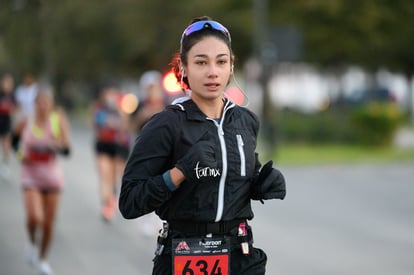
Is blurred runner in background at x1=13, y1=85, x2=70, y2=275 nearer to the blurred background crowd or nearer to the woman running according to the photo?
the blurred background crowd

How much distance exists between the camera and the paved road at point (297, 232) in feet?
32.4

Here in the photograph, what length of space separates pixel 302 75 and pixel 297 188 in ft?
200

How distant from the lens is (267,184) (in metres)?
4.20

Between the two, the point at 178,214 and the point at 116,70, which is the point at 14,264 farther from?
the point at 116,70

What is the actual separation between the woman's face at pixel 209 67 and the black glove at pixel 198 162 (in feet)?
0.85

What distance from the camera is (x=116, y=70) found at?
188ft

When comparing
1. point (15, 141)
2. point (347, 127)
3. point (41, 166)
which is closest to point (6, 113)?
point (15, 141)

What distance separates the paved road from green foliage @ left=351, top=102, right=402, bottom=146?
8093 millimetres

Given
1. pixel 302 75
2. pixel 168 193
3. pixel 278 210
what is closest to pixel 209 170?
pixel 168 193

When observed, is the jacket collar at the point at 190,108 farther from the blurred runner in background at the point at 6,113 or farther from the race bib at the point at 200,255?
the blurred runner in background at the point at 6,113

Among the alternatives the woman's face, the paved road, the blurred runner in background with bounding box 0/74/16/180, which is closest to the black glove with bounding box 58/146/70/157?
the paved road

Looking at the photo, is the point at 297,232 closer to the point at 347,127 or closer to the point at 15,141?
the point at 15,141

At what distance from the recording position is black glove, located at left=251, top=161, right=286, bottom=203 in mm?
4203

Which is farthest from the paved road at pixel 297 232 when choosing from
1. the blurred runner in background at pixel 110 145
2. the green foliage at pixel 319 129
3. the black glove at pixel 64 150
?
the green foliage at pixel 319 129
